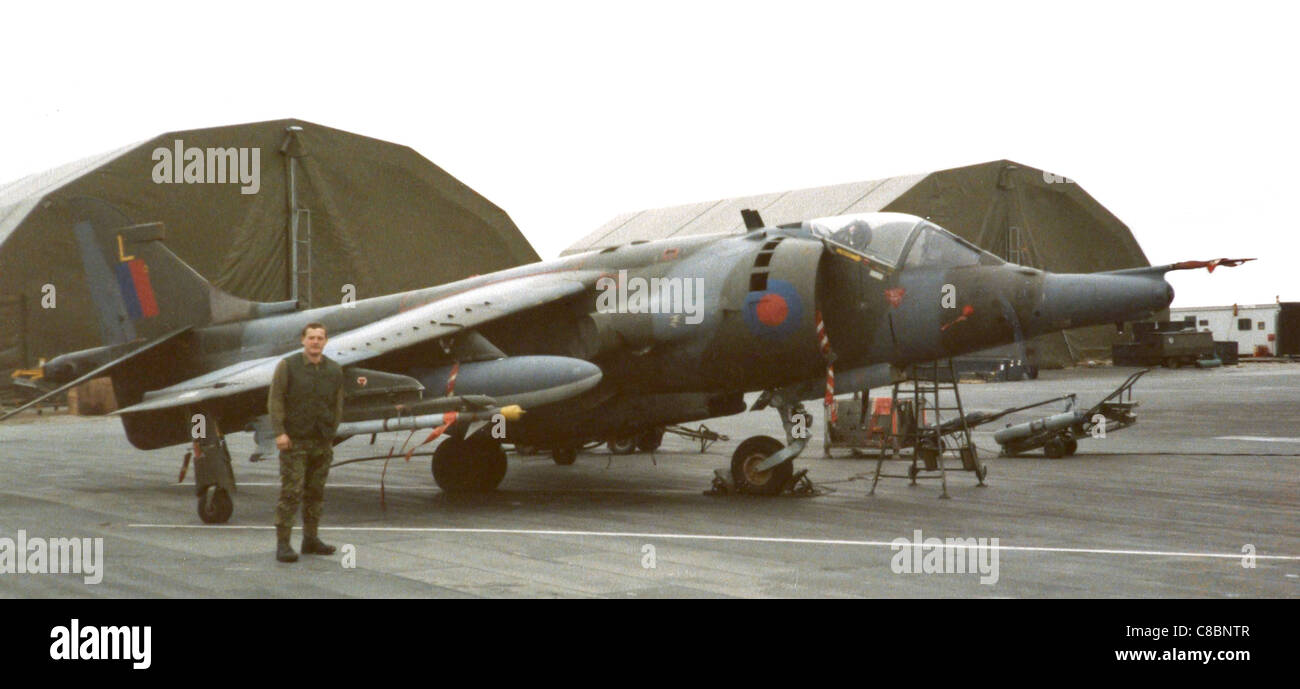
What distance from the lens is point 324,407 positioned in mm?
9812

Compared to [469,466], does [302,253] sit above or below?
above

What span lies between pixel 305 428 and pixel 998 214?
45.7m

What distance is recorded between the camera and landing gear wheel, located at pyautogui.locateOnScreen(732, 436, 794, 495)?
46.4ft

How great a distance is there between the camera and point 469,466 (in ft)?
50.5

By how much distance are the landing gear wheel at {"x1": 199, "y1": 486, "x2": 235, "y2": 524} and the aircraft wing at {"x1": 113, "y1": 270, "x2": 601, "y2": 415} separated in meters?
1.09

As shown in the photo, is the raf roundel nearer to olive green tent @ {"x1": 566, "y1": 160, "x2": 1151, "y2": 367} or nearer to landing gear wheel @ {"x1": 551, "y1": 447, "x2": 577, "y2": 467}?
landing gear wheel @ {"x1": 551, "y1": 447, "x2": 577, "y2": 467}

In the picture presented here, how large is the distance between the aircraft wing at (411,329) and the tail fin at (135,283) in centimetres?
291

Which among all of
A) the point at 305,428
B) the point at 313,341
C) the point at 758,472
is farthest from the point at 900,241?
the point at 305,428

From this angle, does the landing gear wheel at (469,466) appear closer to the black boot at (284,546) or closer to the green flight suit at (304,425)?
the green flight suit at (304,425)

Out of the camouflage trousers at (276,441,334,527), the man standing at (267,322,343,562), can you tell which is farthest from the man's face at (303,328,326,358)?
the camouflage trousers at (276,441,334,527)

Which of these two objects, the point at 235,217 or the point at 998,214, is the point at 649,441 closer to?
the point at 235,217
